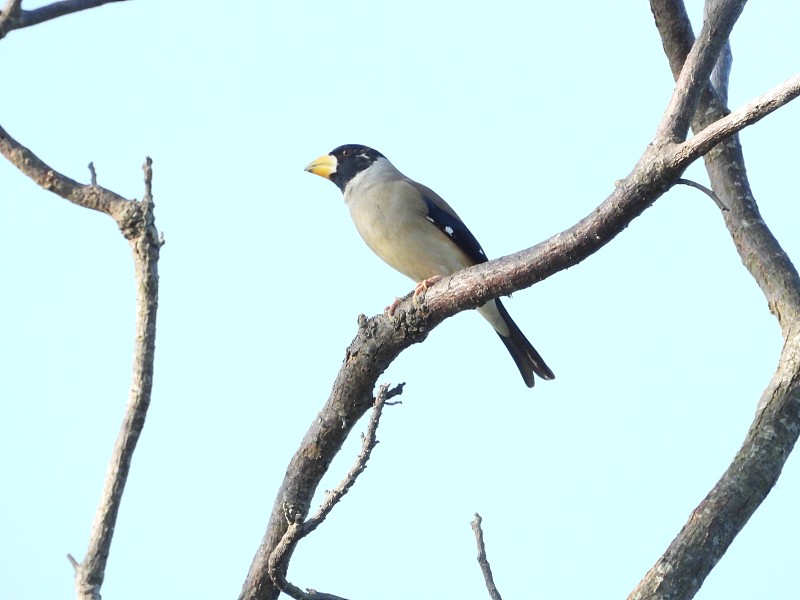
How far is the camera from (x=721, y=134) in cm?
365

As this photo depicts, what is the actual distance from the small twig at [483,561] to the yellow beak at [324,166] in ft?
14.4

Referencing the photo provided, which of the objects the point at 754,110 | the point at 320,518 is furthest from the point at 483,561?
the point at 754,110

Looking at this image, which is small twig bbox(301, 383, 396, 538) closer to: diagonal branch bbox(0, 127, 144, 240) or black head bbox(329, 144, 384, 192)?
diagonal branch bbox(0, 127, 144, 240)

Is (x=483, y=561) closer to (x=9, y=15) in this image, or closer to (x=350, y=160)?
(x=9, y=15)

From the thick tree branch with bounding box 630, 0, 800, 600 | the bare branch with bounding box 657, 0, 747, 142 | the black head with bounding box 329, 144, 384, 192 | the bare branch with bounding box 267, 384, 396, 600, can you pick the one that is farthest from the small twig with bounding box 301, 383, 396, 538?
the black head with bounding box 329, 144, 384, 192

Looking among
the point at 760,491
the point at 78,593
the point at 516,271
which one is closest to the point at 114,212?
the point at 78,593

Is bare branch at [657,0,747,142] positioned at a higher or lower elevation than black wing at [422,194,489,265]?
lower

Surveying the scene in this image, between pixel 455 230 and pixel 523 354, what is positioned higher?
pixel 455 230

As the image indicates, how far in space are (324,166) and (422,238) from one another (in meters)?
1.86

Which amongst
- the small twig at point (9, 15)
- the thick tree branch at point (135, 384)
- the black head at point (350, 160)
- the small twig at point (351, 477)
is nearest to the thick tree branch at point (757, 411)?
the small twig at point (351, 477)

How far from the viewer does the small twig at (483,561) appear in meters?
4.41

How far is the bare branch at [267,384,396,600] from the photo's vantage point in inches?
152

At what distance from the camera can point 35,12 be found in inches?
120

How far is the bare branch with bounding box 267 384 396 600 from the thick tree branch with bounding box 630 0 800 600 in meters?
1.24
